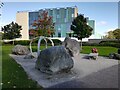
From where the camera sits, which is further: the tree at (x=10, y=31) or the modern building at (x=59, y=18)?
the modern building at (x=59, y=18)

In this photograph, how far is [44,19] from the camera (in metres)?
34.8

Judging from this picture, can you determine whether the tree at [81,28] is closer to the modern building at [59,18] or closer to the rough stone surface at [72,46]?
the rough stone surface at [72,46]

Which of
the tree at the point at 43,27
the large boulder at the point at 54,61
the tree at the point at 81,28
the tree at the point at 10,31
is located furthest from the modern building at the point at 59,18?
the large boulder at the point at 54,61

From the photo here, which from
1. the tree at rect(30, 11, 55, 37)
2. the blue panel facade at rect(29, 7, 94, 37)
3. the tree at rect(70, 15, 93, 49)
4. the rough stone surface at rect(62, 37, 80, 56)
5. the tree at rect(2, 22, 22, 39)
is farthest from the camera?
the blue panel facade at rect(29, 7, 94, 37)

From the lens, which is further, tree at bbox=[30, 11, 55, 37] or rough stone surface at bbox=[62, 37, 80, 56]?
tree at bbox=[30, 11, 55, 37]

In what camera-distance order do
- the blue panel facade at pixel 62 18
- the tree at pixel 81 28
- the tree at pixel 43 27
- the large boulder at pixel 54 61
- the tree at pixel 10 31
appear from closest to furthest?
the large boulder at pixel 54 61 → the tree at pixel 43 27 → the tree at pixel 81 28 → the tree at pixel 10 31 → the blue panel facade at pixel 62 18

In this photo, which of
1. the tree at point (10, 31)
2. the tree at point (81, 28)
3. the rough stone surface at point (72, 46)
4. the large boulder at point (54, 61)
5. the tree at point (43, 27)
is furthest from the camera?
the tree at point (10, 31)

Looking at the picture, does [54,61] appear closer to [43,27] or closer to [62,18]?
[43,27]

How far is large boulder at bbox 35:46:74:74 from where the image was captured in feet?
30.7

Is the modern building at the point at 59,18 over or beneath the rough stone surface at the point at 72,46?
over

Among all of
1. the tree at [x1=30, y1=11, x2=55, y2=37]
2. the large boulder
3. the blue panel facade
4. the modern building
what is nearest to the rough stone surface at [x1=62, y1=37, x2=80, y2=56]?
the large boulder

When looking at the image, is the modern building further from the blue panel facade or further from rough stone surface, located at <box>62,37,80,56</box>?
rough stone surface, located at <box>62,37,80,56</box>

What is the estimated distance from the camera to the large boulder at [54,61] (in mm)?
9352

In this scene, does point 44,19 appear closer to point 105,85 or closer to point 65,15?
point 65,15
